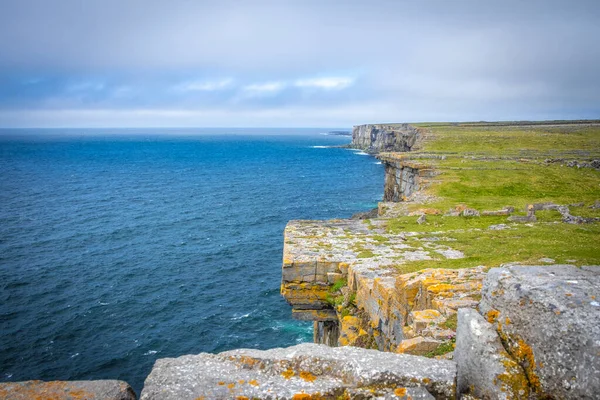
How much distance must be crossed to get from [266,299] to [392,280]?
28182 millimetres

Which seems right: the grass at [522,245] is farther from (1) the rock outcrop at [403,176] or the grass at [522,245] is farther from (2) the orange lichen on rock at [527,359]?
(1) the rock outcrop at [403,176]

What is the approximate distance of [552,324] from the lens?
474 centimetres

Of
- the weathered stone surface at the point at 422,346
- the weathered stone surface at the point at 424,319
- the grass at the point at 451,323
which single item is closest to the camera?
the weathered stone surface at the point at 422,346

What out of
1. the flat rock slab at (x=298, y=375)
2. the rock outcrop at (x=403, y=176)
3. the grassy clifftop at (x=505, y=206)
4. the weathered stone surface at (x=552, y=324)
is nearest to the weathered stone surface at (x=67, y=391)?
the flat rock slab at (x=298, y=375)

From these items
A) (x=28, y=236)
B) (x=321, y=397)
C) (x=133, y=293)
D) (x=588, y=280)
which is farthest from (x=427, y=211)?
(x=28, y=236)

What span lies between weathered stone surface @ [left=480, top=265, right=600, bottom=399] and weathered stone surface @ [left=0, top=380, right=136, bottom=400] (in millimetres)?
5587

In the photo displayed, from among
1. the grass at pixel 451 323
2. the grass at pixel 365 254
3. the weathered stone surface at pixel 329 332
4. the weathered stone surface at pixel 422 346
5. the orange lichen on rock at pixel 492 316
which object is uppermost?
the orange lichen on rock at pixel 492 316

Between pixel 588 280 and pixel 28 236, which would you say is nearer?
pixel 588 280

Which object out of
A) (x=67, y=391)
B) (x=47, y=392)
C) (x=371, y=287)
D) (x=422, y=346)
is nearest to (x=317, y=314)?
(x=371, y=287)

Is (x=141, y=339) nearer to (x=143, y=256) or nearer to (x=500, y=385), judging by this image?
(x=143, y=256)

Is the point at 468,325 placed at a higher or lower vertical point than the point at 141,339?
higher

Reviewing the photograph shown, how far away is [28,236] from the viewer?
174 ft

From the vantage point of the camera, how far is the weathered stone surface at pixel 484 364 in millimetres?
4969

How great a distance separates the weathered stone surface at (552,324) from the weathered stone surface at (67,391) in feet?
18.3
